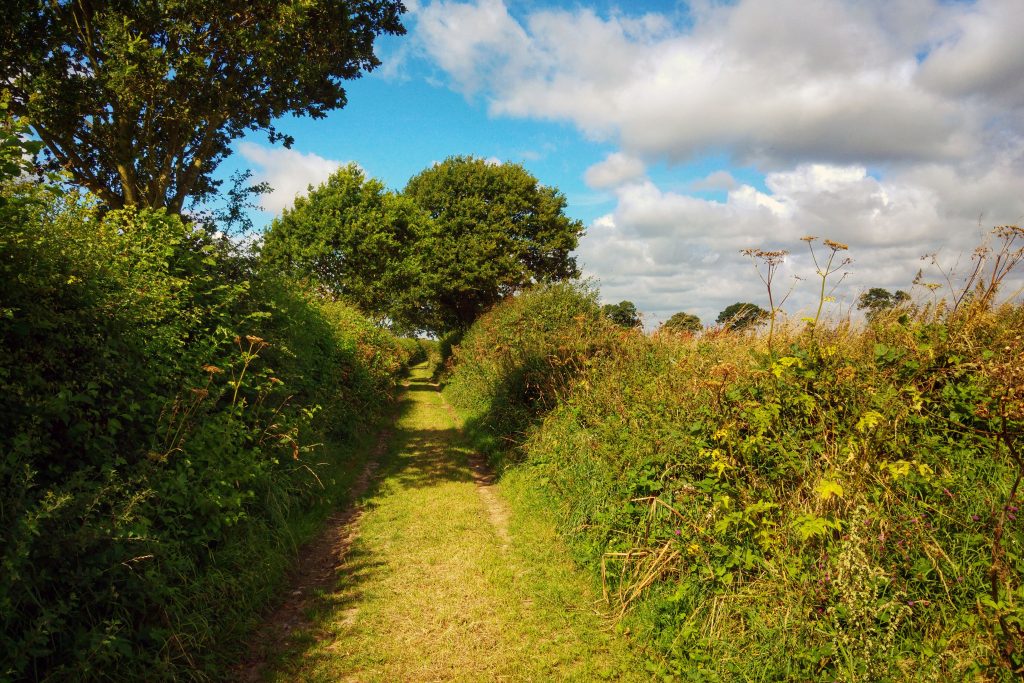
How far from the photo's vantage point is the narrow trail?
4.42 metres

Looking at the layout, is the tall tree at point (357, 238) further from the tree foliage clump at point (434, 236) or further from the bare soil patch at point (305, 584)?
the bare soil patch at point (305, 584)

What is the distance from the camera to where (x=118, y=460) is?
4199 millimetres

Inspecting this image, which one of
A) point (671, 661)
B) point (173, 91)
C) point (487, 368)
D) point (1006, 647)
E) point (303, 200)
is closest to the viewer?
point (1006, 647)

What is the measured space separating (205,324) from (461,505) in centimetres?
479

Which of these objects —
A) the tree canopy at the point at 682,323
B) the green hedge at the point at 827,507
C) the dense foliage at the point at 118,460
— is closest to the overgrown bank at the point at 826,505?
the green hedge at the point at 827,507

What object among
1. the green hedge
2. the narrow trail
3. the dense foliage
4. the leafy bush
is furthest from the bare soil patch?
the leafy bush

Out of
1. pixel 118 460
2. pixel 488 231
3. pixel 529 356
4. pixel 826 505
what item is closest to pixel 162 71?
pixel 118 460

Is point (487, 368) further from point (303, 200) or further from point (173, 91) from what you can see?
point (303, 200)

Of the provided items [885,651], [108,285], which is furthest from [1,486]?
[885,651]

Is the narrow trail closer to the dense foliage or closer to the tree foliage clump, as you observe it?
the dense foliage

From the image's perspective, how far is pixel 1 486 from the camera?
3314mm

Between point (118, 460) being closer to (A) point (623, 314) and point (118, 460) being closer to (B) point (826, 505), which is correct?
(B) point (826, 505)

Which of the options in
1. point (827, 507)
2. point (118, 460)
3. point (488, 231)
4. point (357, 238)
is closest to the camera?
point (118, 460)

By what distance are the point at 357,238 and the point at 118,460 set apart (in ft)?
80.8
